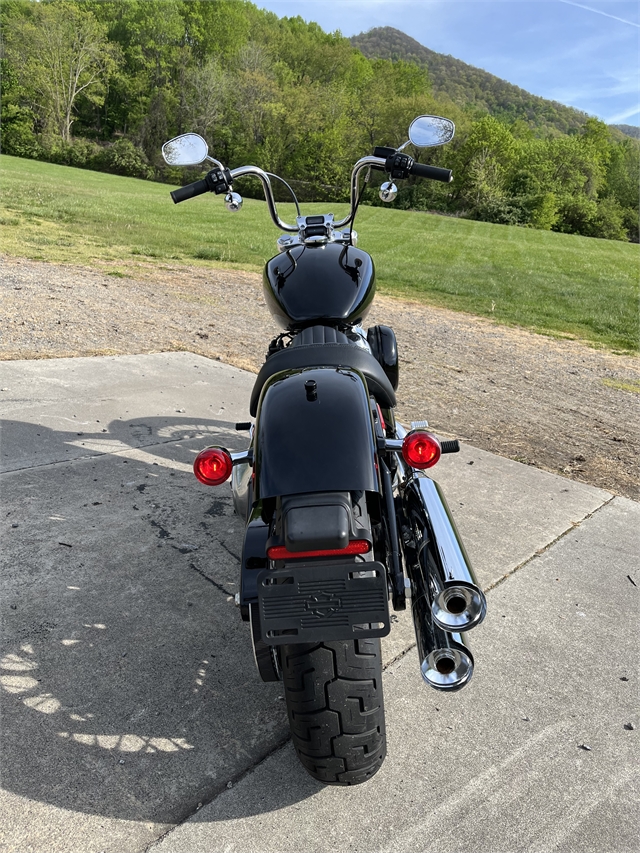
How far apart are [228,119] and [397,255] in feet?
144

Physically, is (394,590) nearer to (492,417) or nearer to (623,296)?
(492,417)

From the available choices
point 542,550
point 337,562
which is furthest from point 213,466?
point 542,550

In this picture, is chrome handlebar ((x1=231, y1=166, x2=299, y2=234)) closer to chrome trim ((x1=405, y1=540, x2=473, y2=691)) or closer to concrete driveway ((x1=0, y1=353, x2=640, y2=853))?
concrete driveway ((x1=0, y1=353, x2=640, y2=853))

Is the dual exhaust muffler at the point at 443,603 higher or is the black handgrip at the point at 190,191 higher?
the black handgrip at the point at 190,191

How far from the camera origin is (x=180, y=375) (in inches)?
218

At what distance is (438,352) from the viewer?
7695mm

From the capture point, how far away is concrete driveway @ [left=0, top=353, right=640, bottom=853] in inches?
69.6

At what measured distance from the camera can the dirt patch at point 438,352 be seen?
4859 millimetres

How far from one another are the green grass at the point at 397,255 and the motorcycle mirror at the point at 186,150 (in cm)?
760

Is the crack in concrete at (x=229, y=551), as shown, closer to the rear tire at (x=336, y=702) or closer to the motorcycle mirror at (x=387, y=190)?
the rear tire at (x=336, y=702)

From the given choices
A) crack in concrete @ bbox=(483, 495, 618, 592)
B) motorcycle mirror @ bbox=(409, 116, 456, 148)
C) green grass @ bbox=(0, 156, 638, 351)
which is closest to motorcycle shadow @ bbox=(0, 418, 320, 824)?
crack in concrete @ bbox=(483, 495, 618, 592)

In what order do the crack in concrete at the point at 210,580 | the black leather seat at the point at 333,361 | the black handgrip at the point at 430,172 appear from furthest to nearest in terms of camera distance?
1. the black handgrip at the point at 430,172
2. the crack in concrete at the point at 210,580
3. the black leather seat at the point at 333,361

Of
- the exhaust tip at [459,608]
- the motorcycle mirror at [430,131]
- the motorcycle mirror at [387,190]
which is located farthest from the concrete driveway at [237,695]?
the motorcycle mirror at [430,131]

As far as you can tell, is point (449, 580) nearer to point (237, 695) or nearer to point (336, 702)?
point (336, 702)
